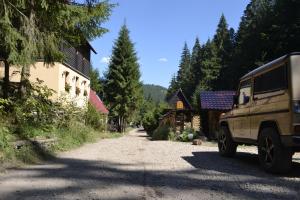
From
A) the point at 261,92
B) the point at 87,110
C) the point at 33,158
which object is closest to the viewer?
the point at 261,92

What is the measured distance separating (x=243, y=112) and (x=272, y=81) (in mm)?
1882

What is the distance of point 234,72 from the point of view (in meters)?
57.7

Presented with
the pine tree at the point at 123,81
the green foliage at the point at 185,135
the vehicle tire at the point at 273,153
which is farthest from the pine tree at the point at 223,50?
the vehicle tire at the point at 273,153

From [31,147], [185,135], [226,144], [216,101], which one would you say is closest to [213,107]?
[216,101]

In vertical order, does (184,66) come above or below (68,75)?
above

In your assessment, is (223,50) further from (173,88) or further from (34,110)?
(34,110)

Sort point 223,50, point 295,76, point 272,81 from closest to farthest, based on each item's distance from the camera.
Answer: point 295,76 < point 272,81 < point 223,50

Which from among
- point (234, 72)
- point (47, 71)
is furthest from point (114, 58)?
point (47, 71)

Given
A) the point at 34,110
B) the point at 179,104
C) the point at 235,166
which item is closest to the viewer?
the point at 235,166

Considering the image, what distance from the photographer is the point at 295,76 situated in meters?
8.80

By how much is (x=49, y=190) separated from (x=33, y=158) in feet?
14.5

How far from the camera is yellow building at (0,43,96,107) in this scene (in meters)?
26.1

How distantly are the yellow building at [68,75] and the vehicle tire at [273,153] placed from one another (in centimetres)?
1306

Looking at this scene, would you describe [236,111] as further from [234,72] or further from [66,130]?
[234,72]
